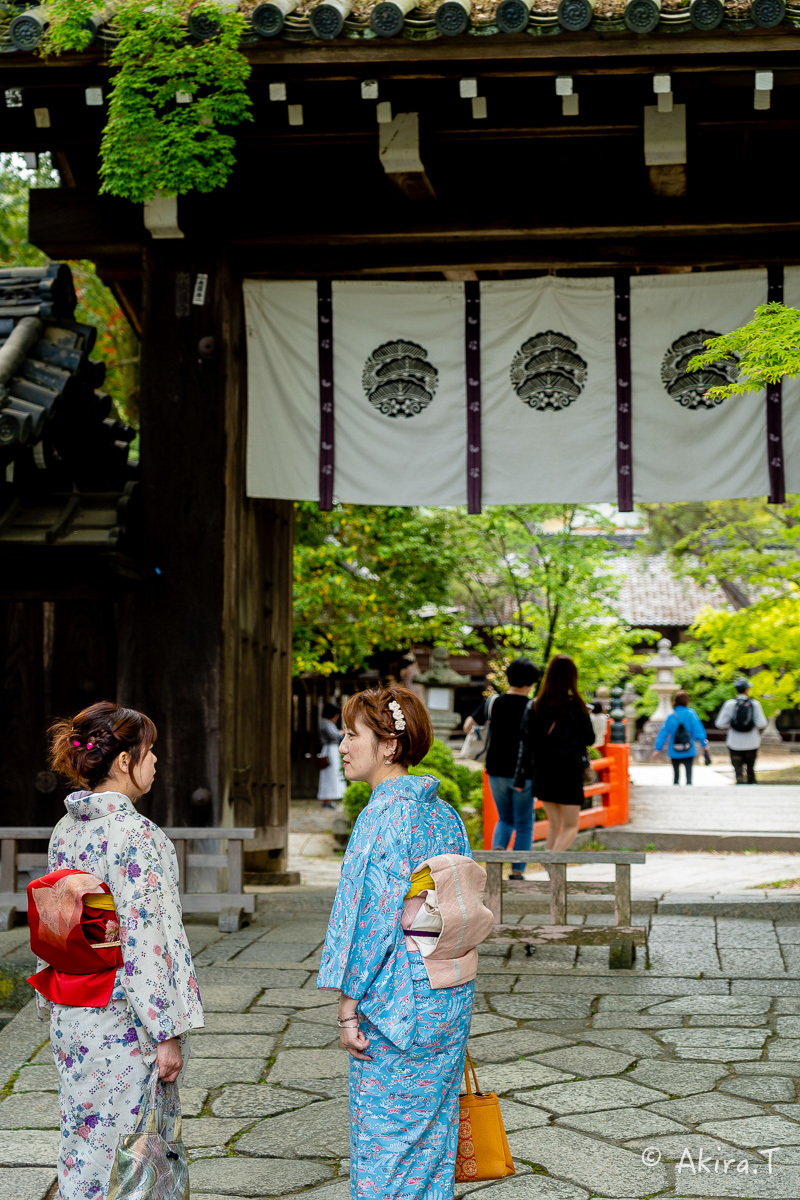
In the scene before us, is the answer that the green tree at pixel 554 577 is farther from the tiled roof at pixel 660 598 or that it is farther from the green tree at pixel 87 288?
the tiled roof at pixel 660 598

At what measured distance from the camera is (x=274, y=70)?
6.88 metres

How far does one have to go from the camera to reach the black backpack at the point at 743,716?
19328 millimetres

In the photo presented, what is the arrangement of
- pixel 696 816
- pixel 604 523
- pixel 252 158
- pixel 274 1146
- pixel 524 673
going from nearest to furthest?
pixel 274 1146
pixel 252 158
pixel 524 673
pixel 696 816
pixel 604 523

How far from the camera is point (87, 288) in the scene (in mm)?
17375

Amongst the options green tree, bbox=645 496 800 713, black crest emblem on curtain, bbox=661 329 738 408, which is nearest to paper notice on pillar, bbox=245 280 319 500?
black crest emblem on curtain, bbox=661 329 738 408

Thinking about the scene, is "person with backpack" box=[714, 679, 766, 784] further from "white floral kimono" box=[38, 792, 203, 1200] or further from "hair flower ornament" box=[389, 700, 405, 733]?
"white floral kimono" box=[38, 792, 203, 1200]

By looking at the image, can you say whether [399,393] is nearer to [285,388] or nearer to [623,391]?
[285,388]

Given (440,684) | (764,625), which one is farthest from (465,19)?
(440,684)

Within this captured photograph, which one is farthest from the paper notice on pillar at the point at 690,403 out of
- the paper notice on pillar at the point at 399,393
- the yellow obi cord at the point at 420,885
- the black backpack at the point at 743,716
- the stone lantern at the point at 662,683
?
the stone lantern at the point at 662,683

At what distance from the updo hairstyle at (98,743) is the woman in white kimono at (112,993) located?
0.02 metres

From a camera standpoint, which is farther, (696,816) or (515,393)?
(696,816)

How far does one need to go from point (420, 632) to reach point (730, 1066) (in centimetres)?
1333

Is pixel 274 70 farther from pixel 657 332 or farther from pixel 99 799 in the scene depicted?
pixel 99 799

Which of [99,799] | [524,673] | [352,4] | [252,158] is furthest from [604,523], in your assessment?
[99,799]
